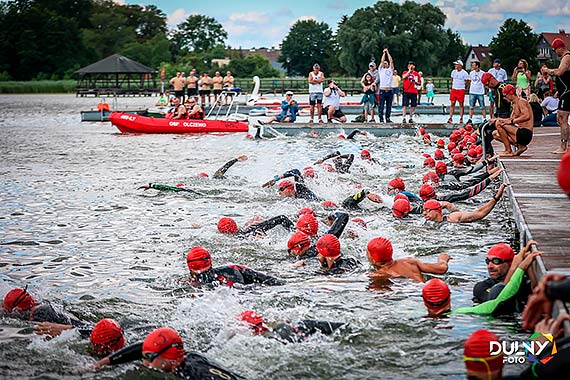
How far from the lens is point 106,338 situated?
19.9 ft

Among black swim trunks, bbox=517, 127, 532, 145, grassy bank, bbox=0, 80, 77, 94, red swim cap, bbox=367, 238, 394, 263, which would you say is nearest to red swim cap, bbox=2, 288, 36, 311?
red swim cap, bbox=367, 238, 394, 263

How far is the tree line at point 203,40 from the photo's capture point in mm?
76375

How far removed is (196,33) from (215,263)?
122 metres

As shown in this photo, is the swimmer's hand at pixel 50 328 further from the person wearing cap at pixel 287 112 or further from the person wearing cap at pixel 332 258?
the person wearing cap at pixel 287 112

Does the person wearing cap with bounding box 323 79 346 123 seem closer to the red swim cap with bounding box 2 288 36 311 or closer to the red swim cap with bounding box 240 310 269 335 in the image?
the red swim cap with bounding box 2 288 36 311

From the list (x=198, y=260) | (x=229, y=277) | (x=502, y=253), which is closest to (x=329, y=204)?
(x=229, y=277)

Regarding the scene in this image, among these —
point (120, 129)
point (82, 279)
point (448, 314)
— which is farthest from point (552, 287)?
point (120, 129)

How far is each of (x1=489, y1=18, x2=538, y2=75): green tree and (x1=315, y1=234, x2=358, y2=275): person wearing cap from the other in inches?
2669

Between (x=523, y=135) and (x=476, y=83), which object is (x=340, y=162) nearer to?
(x=523, y=135)

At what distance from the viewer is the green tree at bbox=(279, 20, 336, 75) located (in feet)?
394

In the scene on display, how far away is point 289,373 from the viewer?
5875mm

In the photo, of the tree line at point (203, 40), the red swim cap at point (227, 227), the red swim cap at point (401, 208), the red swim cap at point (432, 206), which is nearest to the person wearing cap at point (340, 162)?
the red swim cap at point (401, 208)

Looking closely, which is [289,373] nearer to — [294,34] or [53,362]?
[53,362]

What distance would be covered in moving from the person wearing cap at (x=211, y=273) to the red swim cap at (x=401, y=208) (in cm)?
371
